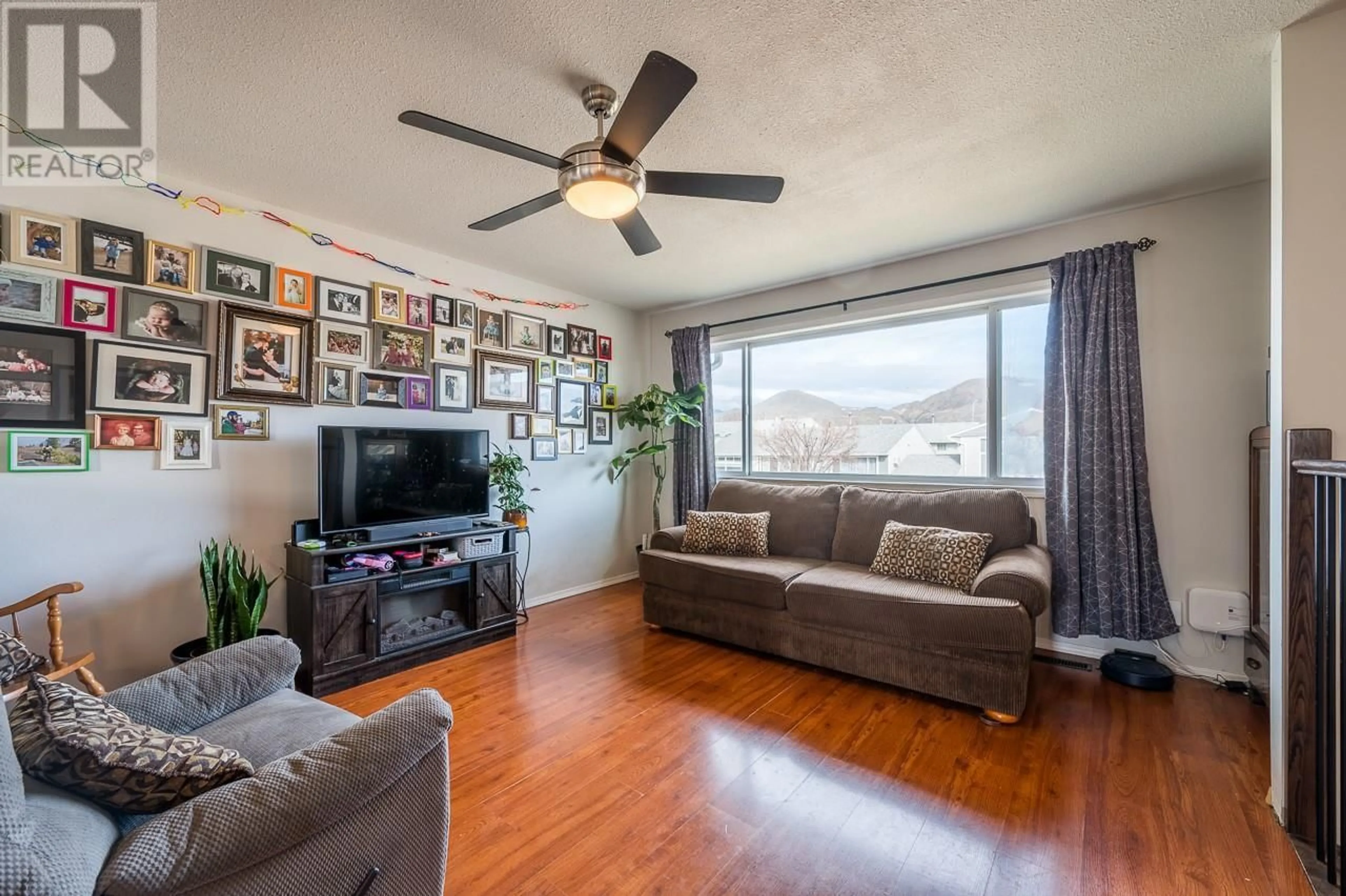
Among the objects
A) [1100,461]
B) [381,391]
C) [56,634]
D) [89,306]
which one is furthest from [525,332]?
[1100,461]

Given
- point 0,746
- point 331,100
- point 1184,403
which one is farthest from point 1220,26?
point 0,746

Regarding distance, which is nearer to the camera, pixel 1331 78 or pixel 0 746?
pixel 0 746

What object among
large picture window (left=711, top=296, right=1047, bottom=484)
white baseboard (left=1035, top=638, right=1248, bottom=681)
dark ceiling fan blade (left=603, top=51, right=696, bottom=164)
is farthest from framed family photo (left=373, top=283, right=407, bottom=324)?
white baseboard (left=1035, top=638, right=1248, bottom=681)

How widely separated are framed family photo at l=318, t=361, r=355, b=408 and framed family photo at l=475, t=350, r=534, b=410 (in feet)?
2.59

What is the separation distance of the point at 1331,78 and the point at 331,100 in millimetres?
3282

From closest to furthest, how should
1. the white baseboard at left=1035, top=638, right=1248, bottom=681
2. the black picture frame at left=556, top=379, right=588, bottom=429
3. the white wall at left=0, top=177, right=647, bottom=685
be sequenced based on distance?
the white wall at left=0, top=177, right=647, bottom=685 → the white baseboard at left=1035, top=638, right=1248, bottom=681 → the black picture frame at left=556, top=379, right=588, bottom=429

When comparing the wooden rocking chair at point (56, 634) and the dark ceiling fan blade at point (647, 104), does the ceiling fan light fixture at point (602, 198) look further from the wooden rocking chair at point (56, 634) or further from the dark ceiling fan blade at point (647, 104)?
the wooden rocking chair at point (56, 634)

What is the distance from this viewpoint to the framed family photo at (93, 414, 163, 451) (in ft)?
7.82

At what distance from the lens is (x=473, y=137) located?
167 centimetres

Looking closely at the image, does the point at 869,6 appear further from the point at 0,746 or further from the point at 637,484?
the point at 637,484

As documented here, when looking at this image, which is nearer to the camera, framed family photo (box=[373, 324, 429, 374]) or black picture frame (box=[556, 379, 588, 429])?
framed family photo (box=[373, 324, 429, 374])

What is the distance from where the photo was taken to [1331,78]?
1.62m

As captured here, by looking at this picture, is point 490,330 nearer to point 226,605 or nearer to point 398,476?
point 398,476
